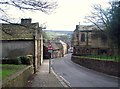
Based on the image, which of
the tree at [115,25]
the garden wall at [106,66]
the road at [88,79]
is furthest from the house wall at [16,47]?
the tree at [115,25]

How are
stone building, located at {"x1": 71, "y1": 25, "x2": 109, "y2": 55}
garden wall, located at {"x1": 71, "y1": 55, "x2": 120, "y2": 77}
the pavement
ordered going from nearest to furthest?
the pavement → garden wall, located at {"x1": 71, "y1": 55, "x2": 120, "y2": 77} → stone building, located at {"x1": 71, "y1": 25, "x2": 109, "y2": 55}

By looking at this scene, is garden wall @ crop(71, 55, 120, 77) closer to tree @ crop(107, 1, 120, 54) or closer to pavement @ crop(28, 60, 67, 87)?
tree @ crop(107, 1, 120, 54)

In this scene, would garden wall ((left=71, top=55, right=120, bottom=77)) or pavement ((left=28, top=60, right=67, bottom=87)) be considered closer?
pavement ((left=28, top=60, right=67, bottom=87))

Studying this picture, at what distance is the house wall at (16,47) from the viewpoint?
41469 millimetres

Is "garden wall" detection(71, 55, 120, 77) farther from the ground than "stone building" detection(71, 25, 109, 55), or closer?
closer

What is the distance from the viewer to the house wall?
4147 centimetres

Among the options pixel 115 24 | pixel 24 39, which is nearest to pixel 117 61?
pixel 115 24

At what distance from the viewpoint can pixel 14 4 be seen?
16.7m

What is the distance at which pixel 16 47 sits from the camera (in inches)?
1658

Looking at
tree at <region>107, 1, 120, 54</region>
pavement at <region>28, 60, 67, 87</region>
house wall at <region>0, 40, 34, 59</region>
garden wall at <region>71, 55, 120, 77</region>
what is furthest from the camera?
house wall at <region>0, 40, 34, 59</region>

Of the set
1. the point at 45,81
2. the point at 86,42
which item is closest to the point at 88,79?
the point at 45,81

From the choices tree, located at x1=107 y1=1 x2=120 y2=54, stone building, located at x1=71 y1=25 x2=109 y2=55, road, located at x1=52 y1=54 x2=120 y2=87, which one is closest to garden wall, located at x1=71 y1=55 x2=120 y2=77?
road, located at x1=52 y1=54 x2=120 y2=87

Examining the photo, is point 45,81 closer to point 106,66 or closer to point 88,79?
point 88,79

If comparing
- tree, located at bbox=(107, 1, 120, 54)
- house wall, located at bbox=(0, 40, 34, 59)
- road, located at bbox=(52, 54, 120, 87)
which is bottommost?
road, located at bbox=(52, 54, 120, 87)
